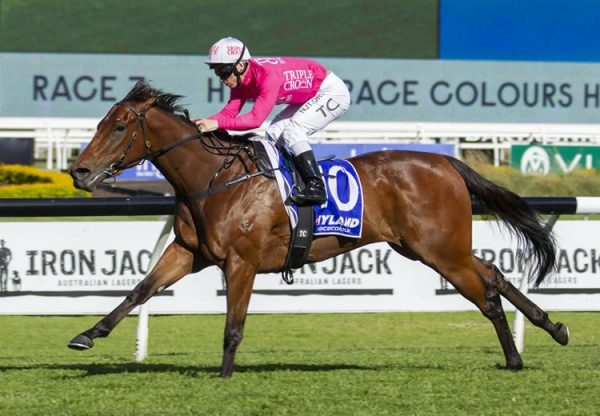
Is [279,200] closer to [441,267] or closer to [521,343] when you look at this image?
[441,267]

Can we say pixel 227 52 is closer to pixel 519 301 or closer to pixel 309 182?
pixel 309 182

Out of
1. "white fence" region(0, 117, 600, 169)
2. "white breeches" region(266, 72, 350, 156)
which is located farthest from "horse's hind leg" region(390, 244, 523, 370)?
"white fence" region(0, 117, 600, 169)

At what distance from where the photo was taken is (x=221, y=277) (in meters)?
8.53

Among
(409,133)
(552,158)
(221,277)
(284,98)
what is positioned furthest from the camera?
(409,133)

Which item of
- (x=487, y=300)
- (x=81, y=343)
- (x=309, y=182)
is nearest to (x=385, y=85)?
(x=487, y=300)

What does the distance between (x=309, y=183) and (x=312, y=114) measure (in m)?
0.56

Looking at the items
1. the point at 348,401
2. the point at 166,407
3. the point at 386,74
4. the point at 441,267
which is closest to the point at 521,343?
the point at 441,267

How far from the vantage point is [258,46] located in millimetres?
36031

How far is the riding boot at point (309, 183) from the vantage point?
671 cm

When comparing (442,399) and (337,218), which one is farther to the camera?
(337,218)

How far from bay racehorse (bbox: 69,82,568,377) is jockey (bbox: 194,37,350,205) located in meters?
0.19

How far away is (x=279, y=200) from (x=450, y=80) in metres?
29.7

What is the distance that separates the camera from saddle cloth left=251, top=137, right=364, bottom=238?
677 cm

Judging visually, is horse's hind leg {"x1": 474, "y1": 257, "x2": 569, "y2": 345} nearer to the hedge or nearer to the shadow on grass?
the shadow on grass
